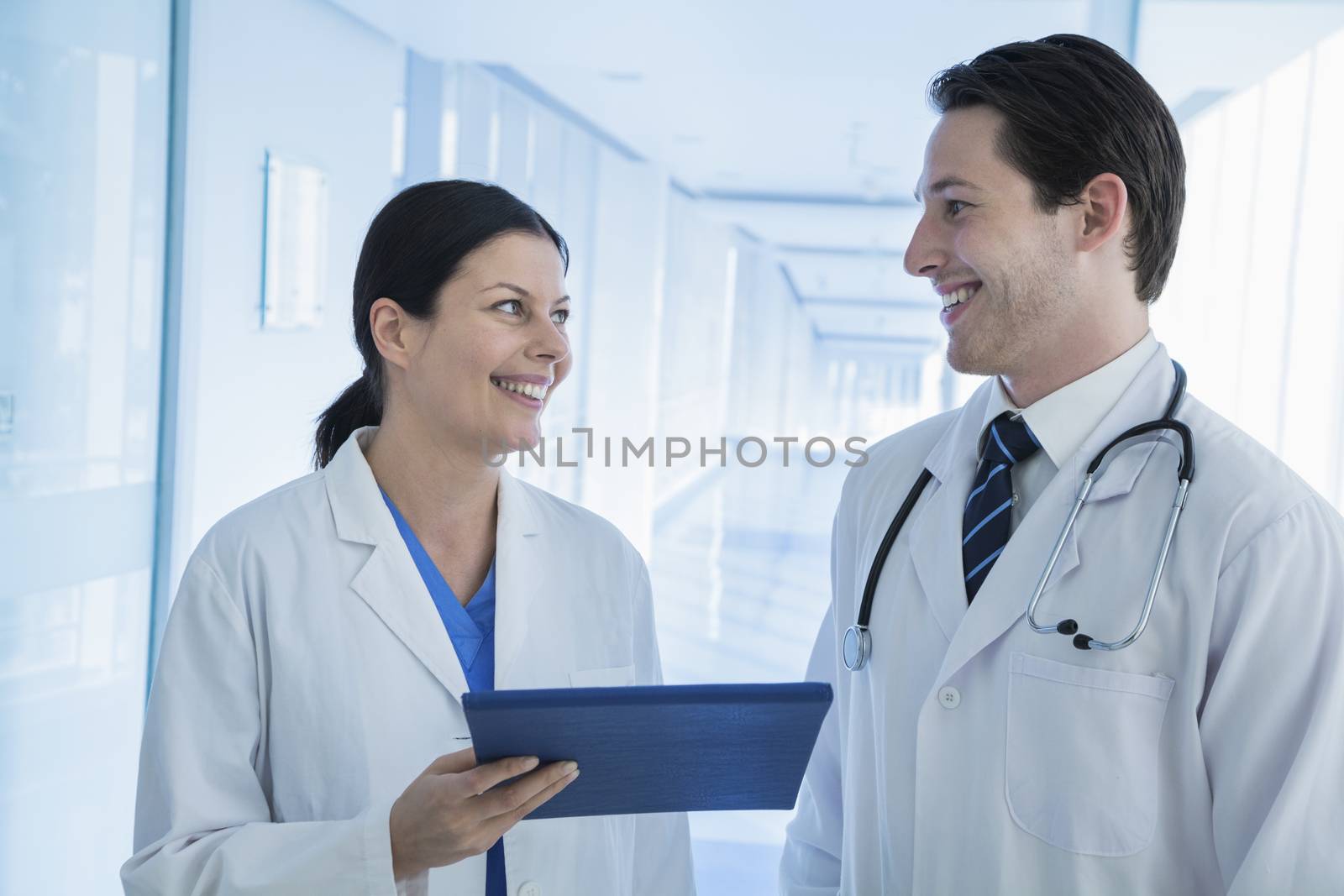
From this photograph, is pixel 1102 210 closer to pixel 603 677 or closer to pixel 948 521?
→ pixel 948 521

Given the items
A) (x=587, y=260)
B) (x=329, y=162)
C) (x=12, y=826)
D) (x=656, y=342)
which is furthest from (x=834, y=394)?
(x=12, y=826)

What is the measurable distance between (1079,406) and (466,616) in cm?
79

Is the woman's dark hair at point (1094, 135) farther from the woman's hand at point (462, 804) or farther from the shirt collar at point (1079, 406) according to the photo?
the woman's hand at point (462, 804)

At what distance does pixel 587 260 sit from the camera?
616 centimetres

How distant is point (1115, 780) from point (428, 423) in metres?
0.90

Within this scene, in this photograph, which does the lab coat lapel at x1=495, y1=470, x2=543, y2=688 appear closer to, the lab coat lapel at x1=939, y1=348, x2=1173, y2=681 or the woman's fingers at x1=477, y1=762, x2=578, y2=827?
the woman's fingers at x1=477, y1=762, x2=578, y2=827

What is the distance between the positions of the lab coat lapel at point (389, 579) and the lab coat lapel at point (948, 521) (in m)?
0.57

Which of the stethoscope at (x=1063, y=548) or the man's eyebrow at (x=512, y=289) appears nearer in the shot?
the stethoscope at (x=1063, y=548)

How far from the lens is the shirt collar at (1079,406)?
3.74 ft

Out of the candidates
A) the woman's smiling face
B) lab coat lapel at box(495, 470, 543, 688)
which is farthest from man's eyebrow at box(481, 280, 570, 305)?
lab coat lapel at box(495, 470, 543, 688)

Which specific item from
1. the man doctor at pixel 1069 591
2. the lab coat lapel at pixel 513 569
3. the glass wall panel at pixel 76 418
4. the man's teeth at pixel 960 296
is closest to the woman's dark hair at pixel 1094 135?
the man doctor at pixel 1069 591

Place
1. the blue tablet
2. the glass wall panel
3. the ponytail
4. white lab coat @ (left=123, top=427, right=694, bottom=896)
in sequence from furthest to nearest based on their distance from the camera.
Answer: the glass wall panel, the ponytail, white lab coat @ (left=123, top=427, right=694, bottom=896), the blue tablet

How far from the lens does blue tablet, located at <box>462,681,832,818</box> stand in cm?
83

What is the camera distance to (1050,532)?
1095 millimetres
